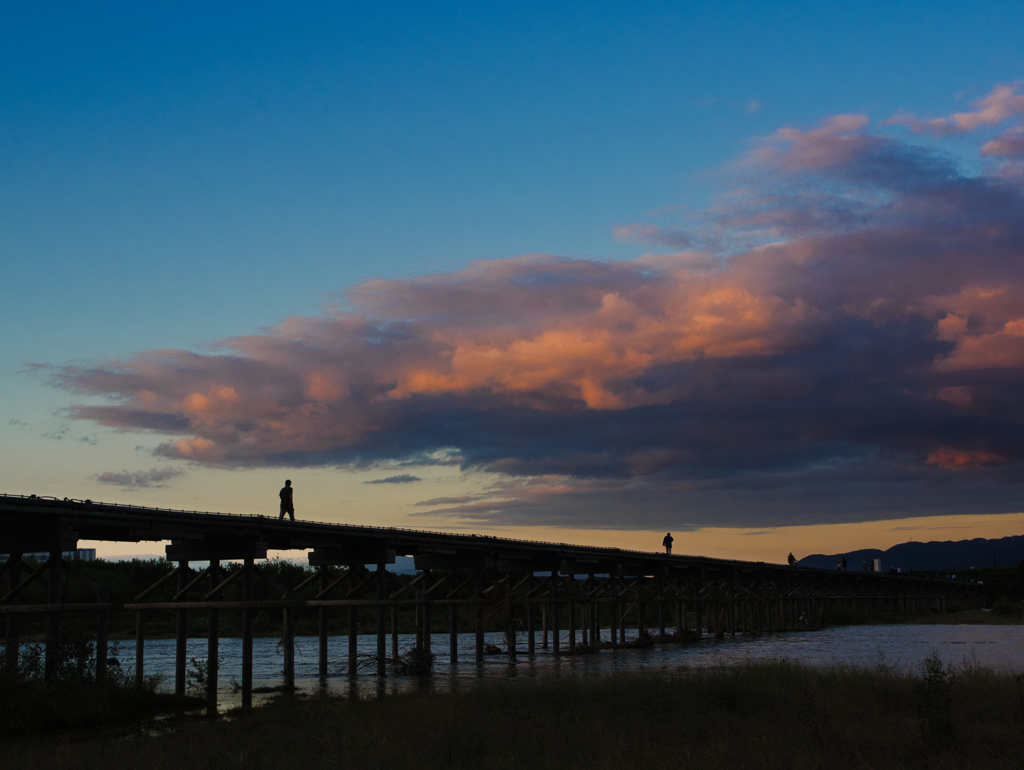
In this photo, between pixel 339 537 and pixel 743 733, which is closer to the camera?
pixel 743 733

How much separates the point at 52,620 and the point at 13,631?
852 millimetres

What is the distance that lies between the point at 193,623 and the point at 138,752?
2956 inches

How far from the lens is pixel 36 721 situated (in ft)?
70.1

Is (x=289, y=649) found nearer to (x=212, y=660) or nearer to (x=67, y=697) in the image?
(x=212, y=660)

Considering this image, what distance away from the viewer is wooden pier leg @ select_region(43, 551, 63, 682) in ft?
74.5

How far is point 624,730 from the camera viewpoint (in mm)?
18234

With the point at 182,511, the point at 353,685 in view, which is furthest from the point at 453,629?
the point at 182,511

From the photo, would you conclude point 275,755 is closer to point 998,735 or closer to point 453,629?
point 998,735

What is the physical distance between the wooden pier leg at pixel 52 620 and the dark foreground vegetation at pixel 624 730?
322 centimetres

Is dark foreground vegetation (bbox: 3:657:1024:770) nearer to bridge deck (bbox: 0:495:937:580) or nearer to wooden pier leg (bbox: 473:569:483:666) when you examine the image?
bridge deck (bbox: 0:495:937:580)

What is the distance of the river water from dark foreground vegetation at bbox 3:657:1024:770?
5.86 m

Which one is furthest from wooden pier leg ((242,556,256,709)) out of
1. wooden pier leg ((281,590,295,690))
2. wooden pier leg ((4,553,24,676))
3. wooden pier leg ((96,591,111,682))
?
wooden pier leg ((4,553,24,676))

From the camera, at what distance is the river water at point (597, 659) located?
33.2 metres

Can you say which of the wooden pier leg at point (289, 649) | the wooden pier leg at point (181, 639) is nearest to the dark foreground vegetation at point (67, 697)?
the wooden pier leg at point (181, 639)
